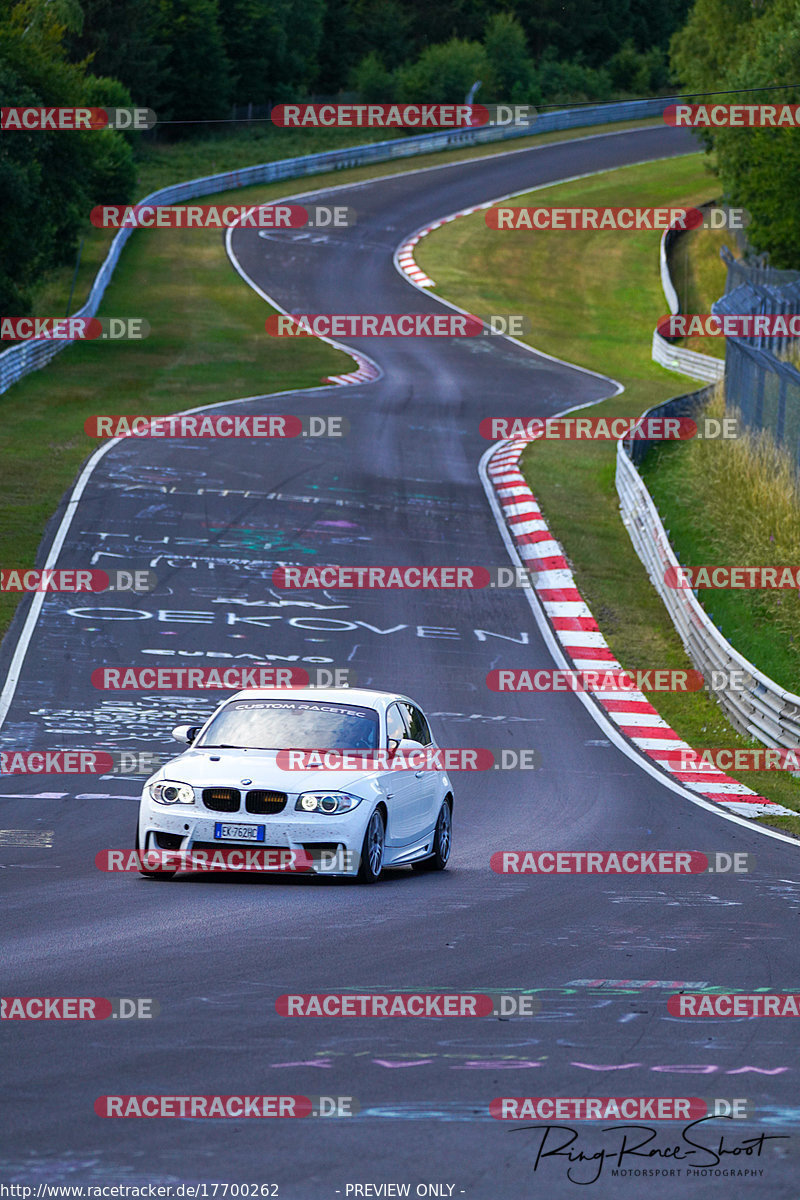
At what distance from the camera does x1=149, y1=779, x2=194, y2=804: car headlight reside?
1109cm

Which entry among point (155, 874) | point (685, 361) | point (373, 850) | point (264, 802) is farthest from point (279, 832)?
point (685, 361)

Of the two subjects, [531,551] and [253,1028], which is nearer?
[253,1028]

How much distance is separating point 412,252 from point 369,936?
184 ft

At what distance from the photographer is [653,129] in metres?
89.9

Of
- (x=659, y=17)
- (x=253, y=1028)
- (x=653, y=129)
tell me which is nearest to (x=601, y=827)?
(x=253, y=1028)

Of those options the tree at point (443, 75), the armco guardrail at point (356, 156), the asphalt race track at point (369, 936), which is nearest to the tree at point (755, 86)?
the armco guardrail at point (356, 156)

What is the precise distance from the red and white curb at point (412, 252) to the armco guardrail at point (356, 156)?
32.2ft

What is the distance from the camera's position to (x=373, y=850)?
1137 cm

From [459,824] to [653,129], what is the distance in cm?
8169

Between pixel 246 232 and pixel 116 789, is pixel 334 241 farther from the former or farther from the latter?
pixel 116 789

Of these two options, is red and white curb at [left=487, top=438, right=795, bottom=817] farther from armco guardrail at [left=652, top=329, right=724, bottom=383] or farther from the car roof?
armco guardrail at [left=652, top=329, right=724, bottom=383]

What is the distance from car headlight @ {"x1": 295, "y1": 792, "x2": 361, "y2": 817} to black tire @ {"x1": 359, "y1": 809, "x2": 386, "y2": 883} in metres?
0.27

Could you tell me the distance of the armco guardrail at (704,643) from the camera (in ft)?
60.4

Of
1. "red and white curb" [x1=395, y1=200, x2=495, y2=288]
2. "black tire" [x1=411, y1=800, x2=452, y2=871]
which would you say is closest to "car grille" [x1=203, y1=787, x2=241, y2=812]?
"black tire" [x1=411, y1=800, x2=452, y2=871]
